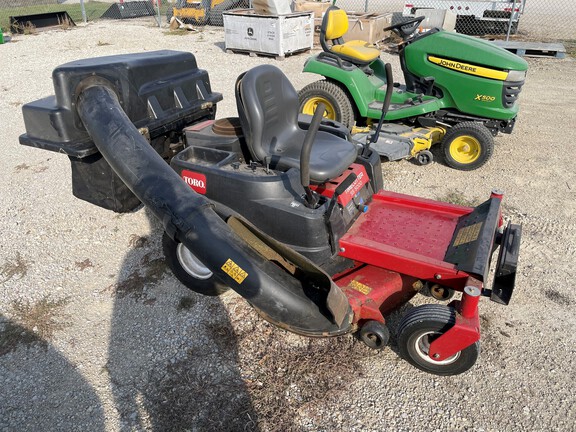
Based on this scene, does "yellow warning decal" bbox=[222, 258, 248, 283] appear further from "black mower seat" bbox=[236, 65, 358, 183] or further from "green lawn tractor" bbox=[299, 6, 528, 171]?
"green lawn tractor" bbox=[299, 6, 528, 171]

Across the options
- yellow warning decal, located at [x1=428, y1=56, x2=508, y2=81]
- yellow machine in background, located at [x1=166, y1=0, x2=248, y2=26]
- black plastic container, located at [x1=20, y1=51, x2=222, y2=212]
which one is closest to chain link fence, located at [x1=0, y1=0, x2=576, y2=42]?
yellow machine in background, located at [x1=166, y1=0, x2=248, y2=26]

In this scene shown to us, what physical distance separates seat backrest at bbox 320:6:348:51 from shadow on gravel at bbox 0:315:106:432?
4.01 metres

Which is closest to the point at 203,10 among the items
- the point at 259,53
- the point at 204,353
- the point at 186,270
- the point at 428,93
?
the point at 259,53

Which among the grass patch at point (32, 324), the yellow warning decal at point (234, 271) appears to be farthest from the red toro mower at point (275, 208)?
the grass patch at point (32, 324)

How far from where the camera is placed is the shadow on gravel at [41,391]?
7.03 ft

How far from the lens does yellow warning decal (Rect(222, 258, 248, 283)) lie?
1.74m

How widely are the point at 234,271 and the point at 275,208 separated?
86 cm

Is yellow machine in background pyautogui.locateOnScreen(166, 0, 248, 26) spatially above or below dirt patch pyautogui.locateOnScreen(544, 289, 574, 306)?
above

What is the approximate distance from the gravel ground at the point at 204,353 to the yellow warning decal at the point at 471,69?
121cm

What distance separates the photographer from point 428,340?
92.8 inches

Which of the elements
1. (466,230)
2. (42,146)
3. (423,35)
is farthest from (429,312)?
(423,35)

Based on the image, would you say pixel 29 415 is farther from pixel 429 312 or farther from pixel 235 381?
pixel 429 312

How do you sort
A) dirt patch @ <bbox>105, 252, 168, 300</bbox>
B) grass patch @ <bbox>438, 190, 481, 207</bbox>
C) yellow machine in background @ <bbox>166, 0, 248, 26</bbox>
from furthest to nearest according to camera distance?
yellow machine in background @ <bbox>166, 0, 248, 26</bbox> → grass patch @ <bbox>438, 190, 481, 207</bbox> → dirt patch @ <bbox>105, 252, 168, 300</bbox>

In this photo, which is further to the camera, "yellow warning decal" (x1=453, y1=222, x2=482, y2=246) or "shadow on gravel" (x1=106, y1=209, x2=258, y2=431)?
"yellow warning decal" (x1=453, y1=222, x2=482, y2=246)
